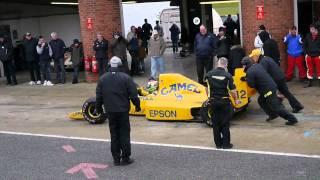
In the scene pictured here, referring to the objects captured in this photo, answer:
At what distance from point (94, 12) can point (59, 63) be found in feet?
7.52

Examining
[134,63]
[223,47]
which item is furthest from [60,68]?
[223,47]

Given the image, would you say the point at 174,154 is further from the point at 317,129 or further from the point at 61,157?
the point at 317,129

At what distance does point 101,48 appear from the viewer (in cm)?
→ 1720

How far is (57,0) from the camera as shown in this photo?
24.0 m

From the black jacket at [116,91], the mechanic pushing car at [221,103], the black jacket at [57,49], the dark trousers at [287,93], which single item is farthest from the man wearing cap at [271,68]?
the black jacket at [57,49]

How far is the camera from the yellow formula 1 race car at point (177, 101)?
1115cm

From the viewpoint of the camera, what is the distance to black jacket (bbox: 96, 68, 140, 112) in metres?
8.73

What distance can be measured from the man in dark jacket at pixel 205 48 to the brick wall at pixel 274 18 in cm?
124

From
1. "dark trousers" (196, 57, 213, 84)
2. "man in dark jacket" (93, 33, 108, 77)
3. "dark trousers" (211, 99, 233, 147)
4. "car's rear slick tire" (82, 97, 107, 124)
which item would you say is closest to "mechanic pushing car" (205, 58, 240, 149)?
"dark trousers" (211, 99, 233, 147)

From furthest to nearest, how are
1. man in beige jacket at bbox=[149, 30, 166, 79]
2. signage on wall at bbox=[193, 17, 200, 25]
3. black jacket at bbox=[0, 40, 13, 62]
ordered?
1. signage on wall at bbox=[193, 17, 200, 25]
2. black jacket at bbox=[0, 40, 13, 62]
3. man in beige jacket at bbox=[149, 30, 166, 79]

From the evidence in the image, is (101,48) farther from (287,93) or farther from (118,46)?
(287,93)

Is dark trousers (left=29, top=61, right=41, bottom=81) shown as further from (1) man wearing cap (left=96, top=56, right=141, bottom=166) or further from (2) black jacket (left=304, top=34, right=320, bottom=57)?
(1) man wearing cap (left=96, top=56, right=141, bottom=166)

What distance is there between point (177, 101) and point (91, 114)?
75.0 inches

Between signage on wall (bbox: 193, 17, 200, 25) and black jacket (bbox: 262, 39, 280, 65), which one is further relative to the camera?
signage on wall (bbox: 193, 17, 200, 25)
